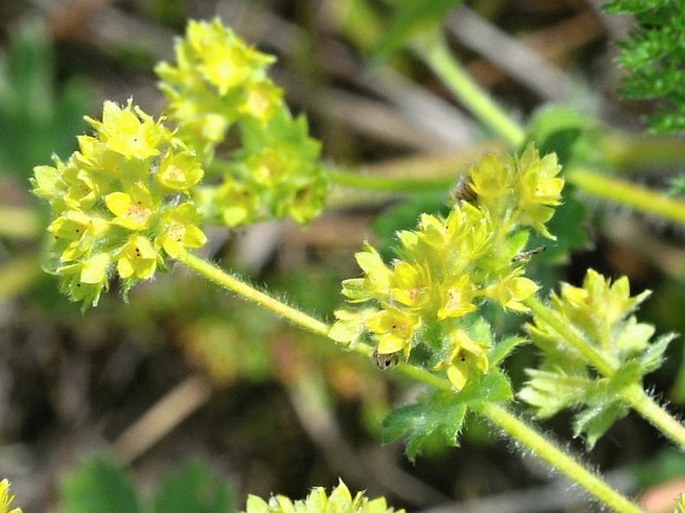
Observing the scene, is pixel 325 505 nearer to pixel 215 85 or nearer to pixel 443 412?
pixel 443 412

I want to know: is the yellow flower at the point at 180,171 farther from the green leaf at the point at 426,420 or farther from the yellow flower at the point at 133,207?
the green leaf at the point at 426,420

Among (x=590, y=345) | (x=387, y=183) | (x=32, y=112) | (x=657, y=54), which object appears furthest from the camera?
(x=32, y=112)

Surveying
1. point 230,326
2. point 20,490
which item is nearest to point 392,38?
point 230,326

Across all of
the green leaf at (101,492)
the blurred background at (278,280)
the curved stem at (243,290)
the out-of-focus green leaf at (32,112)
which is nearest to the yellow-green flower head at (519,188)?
the curved stem at (243,290)

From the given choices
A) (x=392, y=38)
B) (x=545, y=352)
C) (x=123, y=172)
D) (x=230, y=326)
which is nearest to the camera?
(x=123, y=172)

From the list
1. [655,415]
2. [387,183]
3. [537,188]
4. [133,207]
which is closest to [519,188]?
[537,188]

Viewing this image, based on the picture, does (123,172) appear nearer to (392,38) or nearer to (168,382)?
(392,38)

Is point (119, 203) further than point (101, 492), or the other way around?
point (101, 492)
